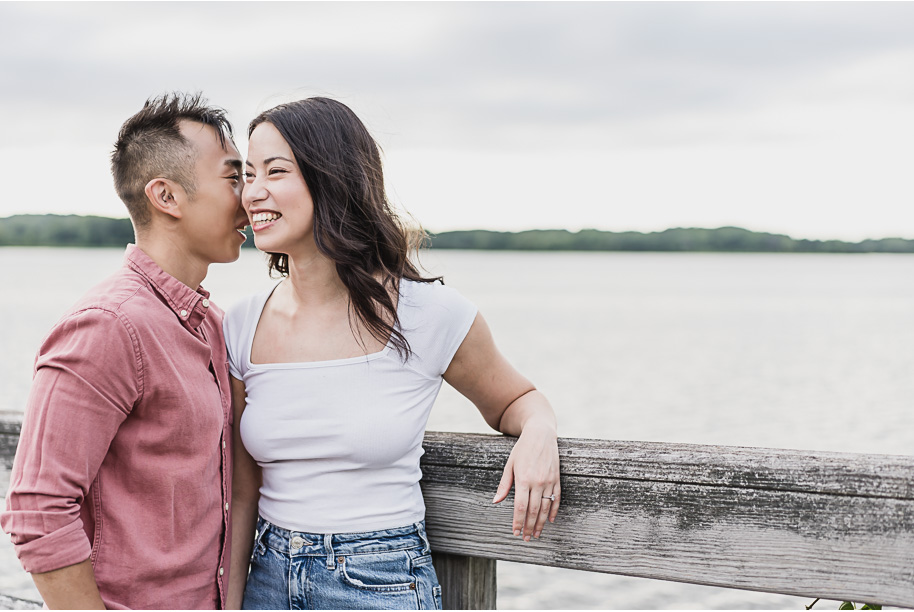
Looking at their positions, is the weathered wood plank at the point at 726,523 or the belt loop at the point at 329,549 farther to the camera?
the belt loop at the point at 329,549

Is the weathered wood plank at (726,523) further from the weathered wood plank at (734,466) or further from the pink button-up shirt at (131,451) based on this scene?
the pink button-up shirt at (131,451)

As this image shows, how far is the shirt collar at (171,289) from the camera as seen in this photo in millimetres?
2039

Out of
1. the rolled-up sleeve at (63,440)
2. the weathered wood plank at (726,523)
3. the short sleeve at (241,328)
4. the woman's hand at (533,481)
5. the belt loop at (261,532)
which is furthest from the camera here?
the short sleeve at (241,328)

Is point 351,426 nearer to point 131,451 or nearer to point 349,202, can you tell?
point 131,451

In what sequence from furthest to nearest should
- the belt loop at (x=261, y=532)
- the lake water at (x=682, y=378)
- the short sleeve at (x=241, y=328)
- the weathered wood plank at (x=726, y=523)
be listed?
the lake water at (x=682, y=378)
the short sleeve at (x=241, y=328)
the belt loop at (x=261, y=532)
the weathered wood plank at (x=726, y=523)

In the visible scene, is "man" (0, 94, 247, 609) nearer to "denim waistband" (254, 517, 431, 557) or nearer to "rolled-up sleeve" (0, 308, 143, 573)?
"rolled-up sleeve" (0, 308, 143, 573)

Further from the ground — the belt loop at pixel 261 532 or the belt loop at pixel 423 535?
the belt loop at pixel 423 535

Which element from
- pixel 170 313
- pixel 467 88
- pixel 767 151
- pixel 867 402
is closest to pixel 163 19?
pixel 170 313

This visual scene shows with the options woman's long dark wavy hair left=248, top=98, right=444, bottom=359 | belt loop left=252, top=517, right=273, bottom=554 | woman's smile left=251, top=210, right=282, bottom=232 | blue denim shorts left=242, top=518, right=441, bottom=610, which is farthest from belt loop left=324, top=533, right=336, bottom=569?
woman's smile left=251, top=210, right=282, bottom=232

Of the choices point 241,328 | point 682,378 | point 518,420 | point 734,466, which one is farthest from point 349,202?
point 682,378

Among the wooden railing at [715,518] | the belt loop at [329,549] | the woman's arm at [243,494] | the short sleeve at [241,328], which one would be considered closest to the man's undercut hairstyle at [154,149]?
the short sleeve at [241,328]

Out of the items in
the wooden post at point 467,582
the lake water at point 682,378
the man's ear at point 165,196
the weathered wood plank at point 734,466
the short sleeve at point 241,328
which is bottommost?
the lake water at point 682,378

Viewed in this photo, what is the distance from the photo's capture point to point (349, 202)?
7.95 feet

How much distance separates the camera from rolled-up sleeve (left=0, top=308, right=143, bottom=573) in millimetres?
1668
